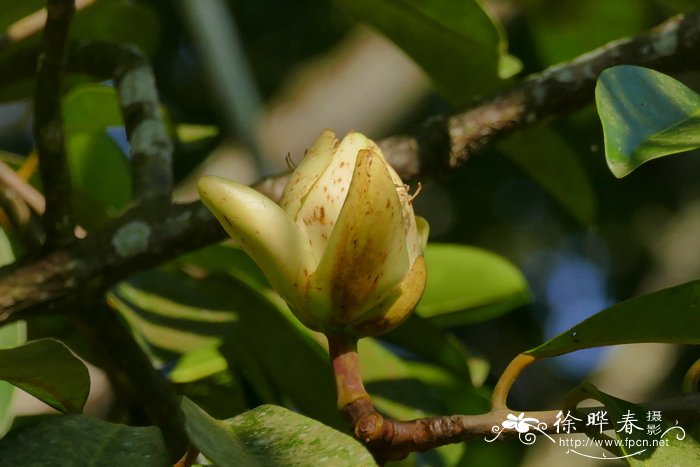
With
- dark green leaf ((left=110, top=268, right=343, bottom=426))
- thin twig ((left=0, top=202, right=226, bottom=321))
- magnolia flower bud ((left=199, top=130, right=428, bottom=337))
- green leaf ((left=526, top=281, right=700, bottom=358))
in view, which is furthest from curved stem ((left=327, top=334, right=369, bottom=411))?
dark green leaf ((left=110, top=268, right=343, bottom=426))

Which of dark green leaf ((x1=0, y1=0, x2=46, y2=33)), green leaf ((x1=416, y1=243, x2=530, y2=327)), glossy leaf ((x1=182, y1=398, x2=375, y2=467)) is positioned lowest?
green leaf ((x1=416, y1=243, x2=530, y2=327))

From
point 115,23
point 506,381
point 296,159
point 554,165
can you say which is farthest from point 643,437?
point 296,159

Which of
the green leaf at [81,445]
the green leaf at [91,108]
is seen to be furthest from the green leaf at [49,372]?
the green leaf at [91,108]

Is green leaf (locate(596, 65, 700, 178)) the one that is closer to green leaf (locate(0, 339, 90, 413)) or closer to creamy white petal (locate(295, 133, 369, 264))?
creamy white petal (locate(295, 133, 369, 264))

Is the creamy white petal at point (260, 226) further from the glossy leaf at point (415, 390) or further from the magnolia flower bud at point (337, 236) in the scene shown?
the glossy leaf at point (415, 390)

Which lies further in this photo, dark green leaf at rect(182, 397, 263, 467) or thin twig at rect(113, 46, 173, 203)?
thin twig at rect(113, 46, 173, 203)

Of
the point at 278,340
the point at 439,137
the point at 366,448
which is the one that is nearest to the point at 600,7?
the point at 439,137
